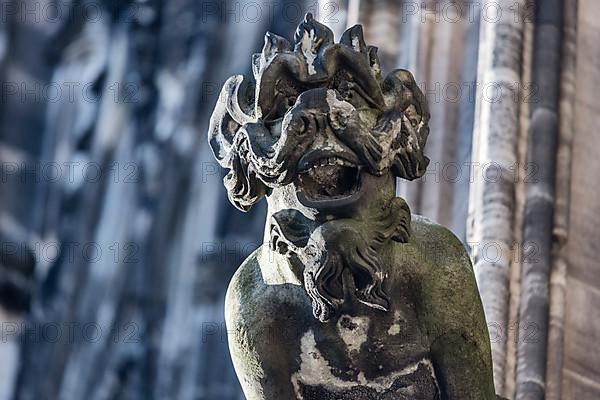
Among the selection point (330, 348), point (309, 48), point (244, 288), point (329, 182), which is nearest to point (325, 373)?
point (330, 348)

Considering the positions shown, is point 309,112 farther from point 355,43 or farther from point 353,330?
point 353,330

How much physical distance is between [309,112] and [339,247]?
176 mm

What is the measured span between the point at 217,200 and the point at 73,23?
2073mm

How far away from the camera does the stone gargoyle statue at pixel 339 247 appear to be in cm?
334

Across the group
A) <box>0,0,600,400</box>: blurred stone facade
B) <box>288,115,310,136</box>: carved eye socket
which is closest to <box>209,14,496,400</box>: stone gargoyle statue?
<box>288,115,310,136</box>: carved eye socket

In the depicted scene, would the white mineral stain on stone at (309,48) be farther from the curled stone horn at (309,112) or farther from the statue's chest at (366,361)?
the statue's chest at (366,361)

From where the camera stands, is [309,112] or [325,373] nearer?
[309,112]

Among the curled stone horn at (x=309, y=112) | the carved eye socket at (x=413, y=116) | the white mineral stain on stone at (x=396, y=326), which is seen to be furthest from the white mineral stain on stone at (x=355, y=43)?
the white mineral stain on stone at (x=396, y=326)

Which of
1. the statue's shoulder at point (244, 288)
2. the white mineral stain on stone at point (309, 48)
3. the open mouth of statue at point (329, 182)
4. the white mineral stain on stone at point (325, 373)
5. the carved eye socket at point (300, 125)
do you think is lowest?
the white mineral stain on stone at point (325, 373)

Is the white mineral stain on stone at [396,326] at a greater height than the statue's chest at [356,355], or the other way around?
the white mineral stain on stone at [396,326]

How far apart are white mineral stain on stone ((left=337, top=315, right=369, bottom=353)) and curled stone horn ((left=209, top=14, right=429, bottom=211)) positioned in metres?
0.19

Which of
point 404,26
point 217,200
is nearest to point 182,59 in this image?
point 217,200

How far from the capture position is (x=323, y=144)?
334cm

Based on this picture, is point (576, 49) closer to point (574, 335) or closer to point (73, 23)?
point (574, 335)
